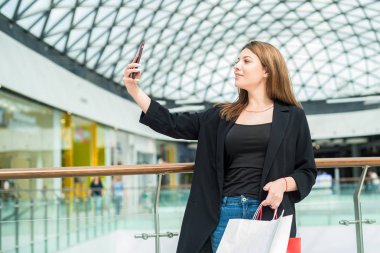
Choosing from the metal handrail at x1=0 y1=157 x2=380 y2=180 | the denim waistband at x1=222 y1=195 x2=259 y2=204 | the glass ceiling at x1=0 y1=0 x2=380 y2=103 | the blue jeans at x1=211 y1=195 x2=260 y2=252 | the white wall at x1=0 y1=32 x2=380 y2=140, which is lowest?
the blue jeans at x1=211 y1=195 x2=260 y2=252

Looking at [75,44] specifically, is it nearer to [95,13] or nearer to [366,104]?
[95,13]

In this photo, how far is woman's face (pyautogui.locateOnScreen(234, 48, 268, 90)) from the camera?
2.88m

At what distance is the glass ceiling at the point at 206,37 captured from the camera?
2545 centimetres

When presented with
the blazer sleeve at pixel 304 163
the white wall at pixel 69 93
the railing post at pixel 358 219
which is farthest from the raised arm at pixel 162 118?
the white wall at pixel 69 93

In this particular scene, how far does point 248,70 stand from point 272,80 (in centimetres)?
16

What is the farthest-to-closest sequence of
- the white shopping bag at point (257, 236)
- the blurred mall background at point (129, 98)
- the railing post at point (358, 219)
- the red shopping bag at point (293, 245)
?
1. the blurred mall background at point (129, 98)
2. the railing post at point (358, 219)
3. the red shopping bag at point (293, 245)
4. the white shopping bag at point (257, 236)

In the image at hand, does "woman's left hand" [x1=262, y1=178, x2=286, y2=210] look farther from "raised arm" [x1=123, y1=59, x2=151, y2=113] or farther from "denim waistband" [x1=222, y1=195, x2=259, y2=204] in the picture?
"raised arm" [x1=123, y1=59, x2=151, y2=113]

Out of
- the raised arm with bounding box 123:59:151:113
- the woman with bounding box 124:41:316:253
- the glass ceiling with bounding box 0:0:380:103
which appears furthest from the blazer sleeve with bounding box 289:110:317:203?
the glass ceiling with bounding box 0:0:380:103

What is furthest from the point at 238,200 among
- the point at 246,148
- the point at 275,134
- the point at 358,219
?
the point at 358,219

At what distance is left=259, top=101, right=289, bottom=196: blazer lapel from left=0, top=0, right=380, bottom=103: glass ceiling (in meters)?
18.6

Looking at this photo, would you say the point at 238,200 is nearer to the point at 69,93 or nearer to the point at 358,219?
the point at 358,219

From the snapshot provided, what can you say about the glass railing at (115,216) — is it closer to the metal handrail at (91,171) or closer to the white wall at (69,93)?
the metal handrail at (91,171)

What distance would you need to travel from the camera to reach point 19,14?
20562mm

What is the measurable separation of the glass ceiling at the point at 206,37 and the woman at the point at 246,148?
18308 millimetres
